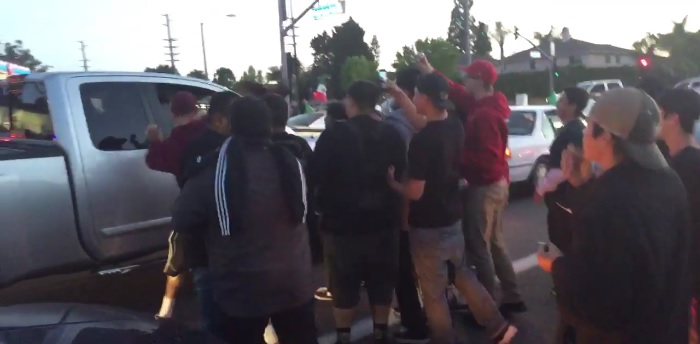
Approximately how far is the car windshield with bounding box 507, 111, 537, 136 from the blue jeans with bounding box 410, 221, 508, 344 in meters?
7.59

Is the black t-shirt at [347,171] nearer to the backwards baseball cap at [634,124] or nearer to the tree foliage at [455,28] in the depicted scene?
the backwards baseball cap at [634,124]

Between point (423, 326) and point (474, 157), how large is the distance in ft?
4.01

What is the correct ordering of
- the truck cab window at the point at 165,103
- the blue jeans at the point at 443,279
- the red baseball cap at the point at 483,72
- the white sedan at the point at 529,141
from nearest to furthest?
the blue jeans at the point at 443,279 < the red baseball cap at the point at 483,72 < the truck cab window at the point at 165,103 < the white sedan at the point at 529,141

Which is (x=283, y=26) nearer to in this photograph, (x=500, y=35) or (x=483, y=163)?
(x=483, y=163)

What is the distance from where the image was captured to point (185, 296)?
259 inches

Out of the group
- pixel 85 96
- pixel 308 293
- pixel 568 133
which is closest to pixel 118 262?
pixel 85 96

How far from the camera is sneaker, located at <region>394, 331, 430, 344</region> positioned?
523 cm

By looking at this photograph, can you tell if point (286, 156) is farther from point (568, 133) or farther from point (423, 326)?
point (568, 133)

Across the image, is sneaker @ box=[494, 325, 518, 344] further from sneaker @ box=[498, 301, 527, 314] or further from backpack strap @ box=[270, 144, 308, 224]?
backpack strap @ box=[270, 144, 308, 224]

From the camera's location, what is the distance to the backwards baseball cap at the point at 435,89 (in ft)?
15.1

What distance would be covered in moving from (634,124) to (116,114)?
4.46m

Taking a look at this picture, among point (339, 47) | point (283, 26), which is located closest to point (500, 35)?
point (339, 47)

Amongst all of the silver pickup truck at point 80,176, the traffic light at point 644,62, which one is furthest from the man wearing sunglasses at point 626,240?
the traffic light at point 644,62

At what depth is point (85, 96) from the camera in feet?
18.7
